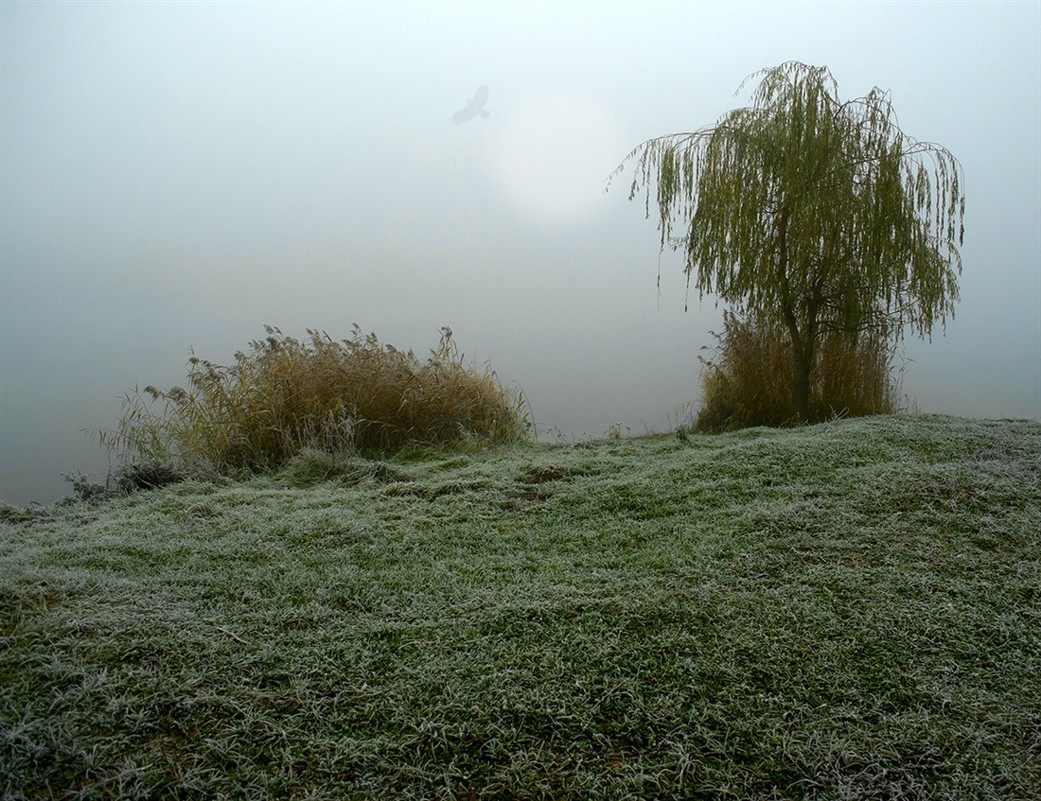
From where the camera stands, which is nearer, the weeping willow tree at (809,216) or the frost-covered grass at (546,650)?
the frost-covered grass at (546,650)

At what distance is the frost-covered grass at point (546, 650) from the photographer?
146cm

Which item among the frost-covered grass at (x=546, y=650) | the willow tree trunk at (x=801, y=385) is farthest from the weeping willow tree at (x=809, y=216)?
the frost-covered grass at (x=546, y=650)

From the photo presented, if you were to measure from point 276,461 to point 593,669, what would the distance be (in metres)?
4.36

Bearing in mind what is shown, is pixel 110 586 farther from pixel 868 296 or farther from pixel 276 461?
pixel 868 296

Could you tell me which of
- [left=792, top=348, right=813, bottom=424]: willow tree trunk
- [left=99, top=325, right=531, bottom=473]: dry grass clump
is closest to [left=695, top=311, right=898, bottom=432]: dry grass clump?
[left=792, top=348, right=813, bottom=424]: willow tree trunk

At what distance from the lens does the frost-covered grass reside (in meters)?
1.46

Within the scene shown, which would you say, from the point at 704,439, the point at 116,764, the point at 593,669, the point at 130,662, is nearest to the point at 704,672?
the point at 593,669

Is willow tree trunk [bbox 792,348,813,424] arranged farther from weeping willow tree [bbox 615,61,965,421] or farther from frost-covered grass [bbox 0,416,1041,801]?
frost-covered grass [bbox 0,416,1041,801]

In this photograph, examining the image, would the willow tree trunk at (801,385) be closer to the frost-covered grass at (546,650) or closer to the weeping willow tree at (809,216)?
the weeping willow tree at (809,216)

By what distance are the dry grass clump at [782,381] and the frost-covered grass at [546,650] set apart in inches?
156

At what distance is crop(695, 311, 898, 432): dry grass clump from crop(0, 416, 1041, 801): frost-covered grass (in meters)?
3.95

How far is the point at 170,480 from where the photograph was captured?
486 centimetres

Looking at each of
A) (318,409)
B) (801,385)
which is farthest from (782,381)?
(318,409)

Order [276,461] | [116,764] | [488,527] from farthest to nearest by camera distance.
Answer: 1. [276,461]
2. [488,527]
3. [116,764]
